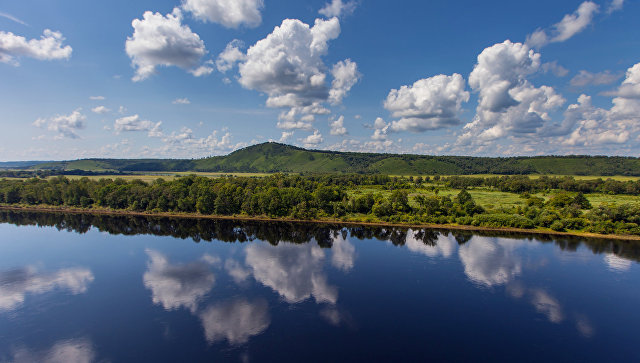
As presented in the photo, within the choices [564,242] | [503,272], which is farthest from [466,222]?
[503,272]

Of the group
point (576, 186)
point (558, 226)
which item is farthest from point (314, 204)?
point (576, 186)

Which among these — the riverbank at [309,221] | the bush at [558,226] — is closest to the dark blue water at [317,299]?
the riverbank at [309,221]

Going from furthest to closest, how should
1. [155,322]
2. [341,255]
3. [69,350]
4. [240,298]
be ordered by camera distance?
[341,255], [240,298], [155,322], [69,350]

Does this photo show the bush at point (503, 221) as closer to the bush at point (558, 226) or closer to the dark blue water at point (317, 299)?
the bush at point (558, 226)

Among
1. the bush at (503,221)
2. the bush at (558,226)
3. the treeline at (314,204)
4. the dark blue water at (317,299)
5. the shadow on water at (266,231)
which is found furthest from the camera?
the bush at (503,221)

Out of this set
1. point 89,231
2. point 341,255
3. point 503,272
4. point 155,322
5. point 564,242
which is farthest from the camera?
point 89,231

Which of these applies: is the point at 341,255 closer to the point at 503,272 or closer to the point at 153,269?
the point at 503,272

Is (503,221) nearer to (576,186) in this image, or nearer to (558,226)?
(558,226)
